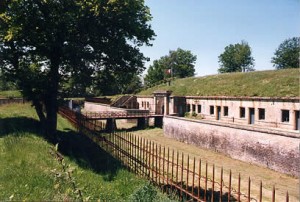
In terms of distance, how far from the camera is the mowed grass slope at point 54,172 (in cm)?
691

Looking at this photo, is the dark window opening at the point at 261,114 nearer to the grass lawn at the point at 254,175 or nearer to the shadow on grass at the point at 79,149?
the grass lawn at the point at 254,175

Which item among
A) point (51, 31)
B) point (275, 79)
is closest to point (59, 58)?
point (51, 31)

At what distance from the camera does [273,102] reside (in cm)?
2564

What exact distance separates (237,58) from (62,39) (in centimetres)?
7886

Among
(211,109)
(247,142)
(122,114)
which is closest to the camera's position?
(247,142)

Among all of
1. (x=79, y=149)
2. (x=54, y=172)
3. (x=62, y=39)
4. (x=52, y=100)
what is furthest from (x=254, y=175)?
(x=54, y=172)

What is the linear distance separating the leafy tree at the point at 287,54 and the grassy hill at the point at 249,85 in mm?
44363

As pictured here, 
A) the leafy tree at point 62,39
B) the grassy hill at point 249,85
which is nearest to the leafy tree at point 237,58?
the grassy hill at point 249,85

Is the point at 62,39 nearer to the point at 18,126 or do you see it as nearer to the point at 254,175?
the point at 18,126

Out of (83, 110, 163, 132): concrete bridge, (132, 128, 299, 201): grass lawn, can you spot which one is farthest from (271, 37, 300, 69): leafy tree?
(132, 128, 299, 201): grass lawn

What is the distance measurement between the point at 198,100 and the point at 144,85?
5229 cm

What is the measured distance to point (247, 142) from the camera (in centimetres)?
1948

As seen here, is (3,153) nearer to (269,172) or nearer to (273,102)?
(269,172)

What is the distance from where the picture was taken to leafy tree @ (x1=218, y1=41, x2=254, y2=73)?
86.6 metres
